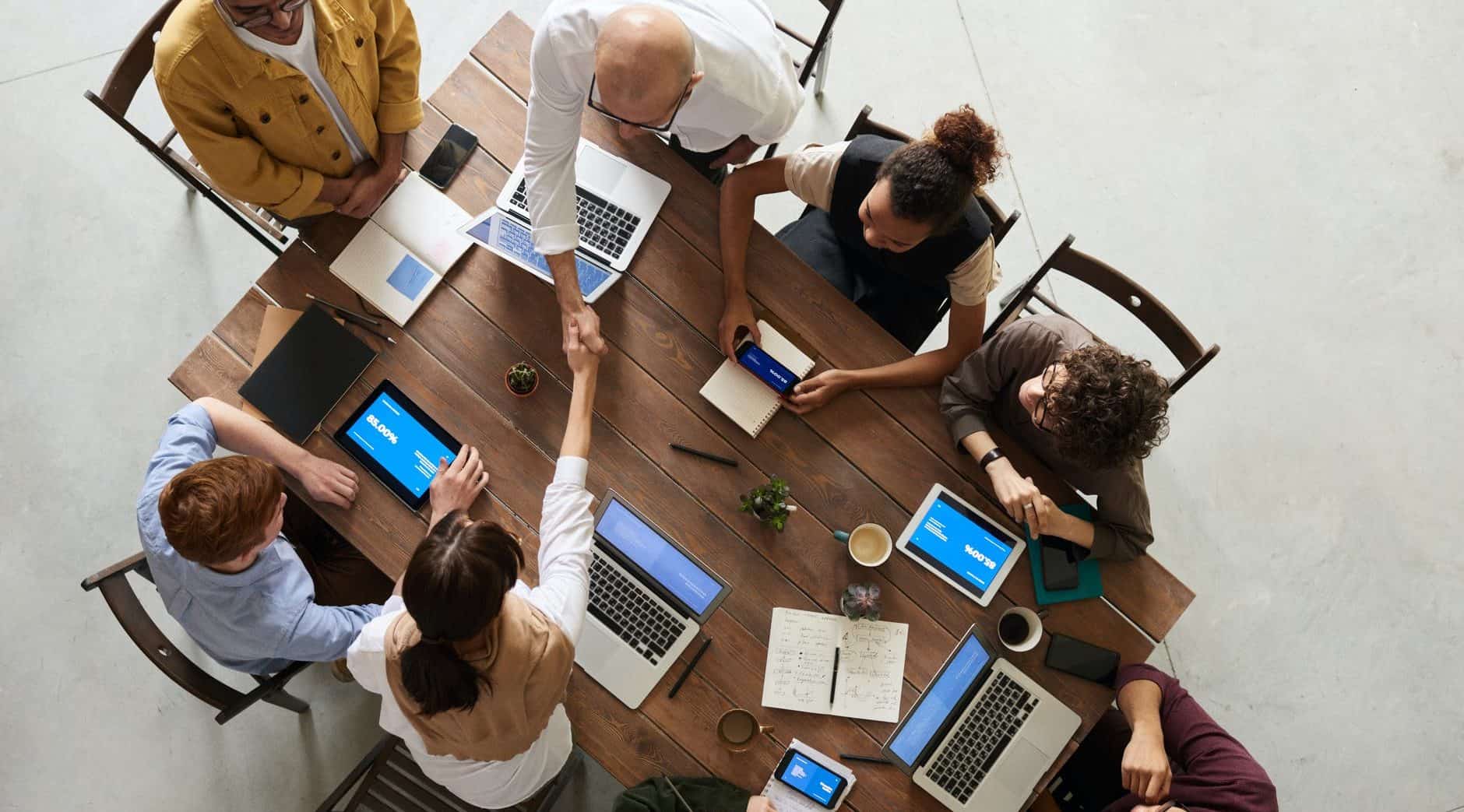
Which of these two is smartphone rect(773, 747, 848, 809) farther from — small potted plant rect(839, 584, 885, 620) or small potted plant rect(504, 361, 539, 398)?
small potted plant rect(504, 361, 539, 398)

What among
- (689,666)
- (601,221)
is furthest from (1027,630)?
(601,221)

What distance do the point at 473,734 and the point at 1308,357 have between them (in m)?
3.11

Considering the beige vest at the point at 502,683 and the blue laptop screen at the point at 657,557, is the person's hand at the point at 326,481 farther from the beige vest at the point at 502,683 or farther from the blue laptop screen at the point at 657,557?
the blue laptop screen at the point at 657,557

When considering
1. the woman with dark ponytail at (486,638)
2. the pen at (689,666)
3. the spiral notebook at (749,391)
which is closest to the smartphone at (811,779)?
the pen at (689,666)

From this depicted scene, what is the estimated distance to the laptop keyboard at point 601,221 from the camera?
217 cm

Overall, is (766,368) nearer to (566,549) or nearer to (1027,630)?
(566,549)

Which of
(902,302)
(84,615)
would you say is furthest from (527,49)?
(84,615)

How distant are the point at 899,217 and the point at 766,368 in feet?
1.55

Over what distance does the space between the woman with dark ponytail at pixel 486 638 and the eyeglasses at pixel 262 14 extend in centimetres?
87

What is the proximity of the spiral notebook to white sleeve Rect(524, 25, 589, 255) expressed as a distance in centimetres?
48

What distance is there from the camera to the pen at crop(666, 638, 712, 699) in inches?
78.0

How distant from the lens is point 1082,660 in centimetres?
204

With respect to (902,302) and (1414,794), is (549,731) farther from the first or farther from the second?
(1414,794)

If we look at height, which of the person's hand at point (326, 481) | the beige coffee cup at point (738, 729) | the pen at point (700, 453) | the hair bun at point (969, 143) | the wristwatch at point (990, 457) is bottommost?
the person's hand at point (326, 481)
